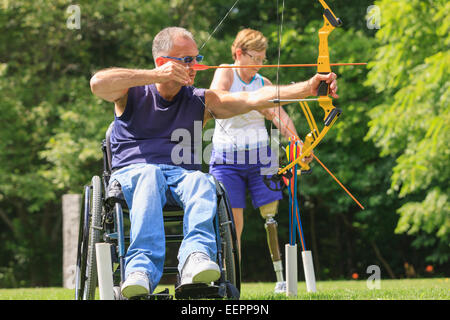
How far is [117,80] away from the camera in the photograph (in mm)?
2742

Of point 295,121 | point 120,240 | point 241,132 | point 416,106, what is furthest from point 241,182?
point 416,106

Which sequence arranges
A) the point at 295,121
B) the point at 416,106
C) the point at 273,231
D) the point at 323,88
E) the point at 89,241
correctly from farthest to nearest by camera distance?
the point at 295,121, the point at 416,106, the point at 273,231, the point at 89,241, the point at 323,88

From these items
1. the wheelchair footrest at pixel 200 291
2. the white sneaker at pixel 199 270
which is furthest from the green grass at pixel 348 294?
the white sneaker at pixel 199 270

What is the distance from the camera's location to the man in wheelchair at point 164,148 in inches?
95.0

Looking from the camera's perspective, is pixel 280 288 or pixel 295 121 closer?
pixel 280 288

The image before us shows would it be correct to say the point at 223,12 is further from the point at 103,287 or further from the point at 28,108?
the point at 103,287

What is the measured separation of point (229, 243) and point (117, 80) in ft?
2.67

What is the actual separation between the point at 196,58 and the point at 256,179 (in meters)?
1.13

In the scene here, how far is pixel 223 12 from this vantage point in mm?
8883

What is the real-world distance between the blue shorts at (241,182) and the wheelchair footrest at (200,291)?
135 centimetres

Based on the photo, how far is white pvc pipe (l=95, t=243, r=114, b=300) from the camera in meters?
2.43

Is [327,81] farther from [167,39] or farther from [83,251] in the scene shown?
[83,251]

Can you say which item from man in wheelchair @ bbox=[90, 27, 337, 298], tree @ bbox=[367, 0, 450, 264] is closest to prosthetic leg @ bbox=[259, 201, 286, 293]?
man in wheelchair @ bbox=[90, 27, 337, 298]

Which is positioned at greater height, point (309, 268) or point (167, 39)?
point (167, 39)
